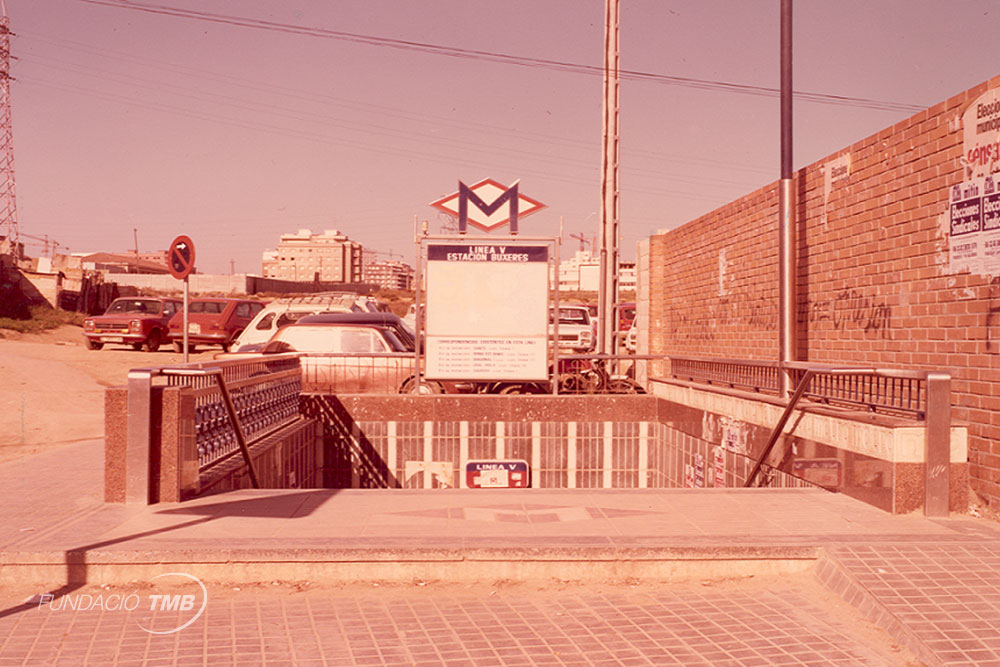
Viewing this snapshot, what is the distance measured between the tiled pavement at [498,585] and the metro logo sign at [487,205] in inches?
244

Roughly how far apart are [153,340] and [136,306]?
175cm

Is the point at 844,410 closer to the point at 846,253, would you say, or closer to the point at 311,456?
the point at 846,253

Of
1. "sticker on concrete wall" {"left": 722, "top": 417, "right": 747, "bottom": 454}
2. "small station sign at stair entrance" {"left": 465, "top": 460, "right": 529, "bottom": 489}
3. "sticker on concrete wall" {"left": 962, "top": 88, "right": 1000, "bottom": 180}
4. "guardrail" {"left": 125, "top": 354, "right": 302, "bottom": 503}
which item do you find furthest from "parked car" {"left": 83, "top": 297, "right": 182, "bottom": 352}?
"sticker on concrete wall" {"left": 962, "top": 88, "right": 1000, "bottom": 180}

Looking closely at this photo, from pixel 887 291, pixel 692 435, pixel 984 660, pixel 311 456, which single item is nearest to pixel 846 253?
pixel 887 291

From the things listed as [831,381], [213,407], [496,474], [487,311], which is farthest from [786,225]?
[213,407]

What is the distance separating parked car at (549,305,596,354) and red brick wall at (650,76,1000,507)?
1278 centimetres

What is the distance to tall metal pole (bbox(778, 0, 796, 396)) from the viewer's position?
8.77 m

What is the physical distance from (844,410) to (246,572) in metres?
5.13

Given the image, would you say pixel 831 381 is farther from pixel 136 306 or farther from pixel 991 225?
pixel 136 306

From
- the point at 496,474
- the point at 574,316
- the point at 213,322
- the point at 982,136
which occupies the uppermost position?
the point at 982,136

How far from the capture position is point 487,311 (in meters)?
11.6

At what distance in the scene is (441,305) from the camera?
1157 cm

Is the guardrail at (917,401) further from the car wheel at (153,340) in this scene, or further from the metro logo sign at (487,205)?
the car wheel at (153,340)

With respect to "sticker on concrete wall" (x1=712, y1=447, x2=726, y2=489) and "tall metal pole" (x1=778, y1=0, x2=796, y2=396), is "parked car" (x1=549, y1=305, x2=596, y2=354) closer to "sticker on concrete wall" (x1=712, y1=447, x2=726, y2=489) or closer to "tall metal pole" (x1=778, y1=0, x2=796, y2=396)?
"sticker on concrete wall" (x1=712, y1=447, x2=726, y2=489)
